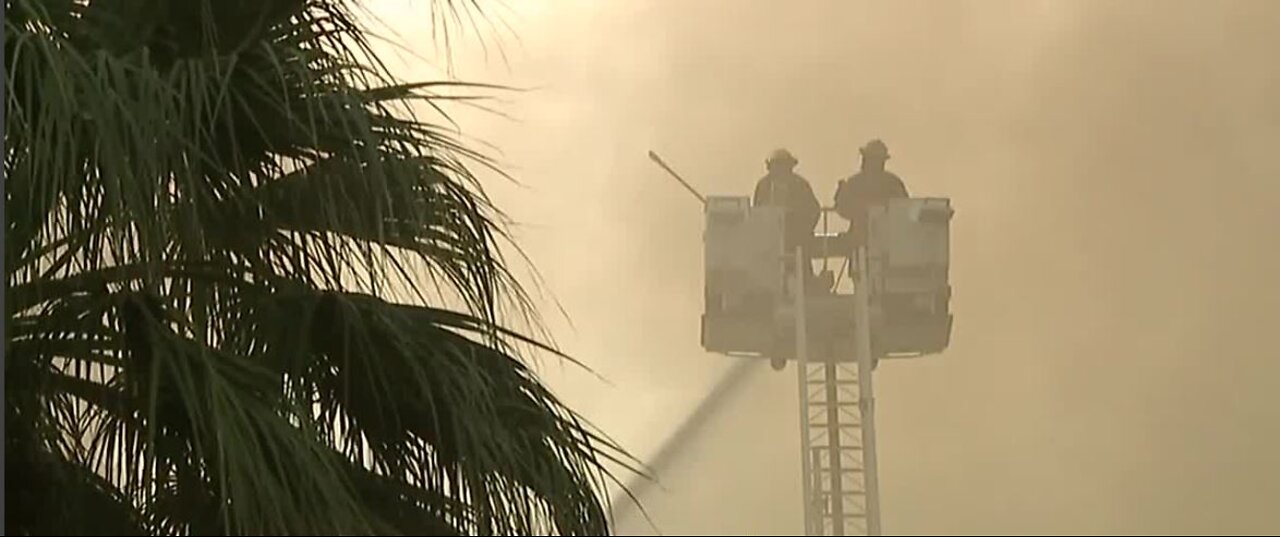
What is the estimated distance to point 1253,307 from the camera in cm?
145

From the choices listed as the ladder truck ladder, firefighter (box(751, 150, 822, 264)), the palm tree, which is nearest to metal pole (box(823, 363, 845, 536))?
the ladder truck ladder

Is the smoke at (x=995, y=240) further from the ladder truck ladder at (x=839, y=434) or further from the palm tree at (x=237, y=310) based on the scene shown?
the palm tree at (x=237, y=310)

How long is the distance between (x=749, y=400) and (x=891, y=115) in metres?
0.34

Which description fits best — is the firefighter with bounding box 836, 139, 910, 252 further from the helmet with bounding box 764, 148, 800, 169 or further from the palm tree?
the palm tree

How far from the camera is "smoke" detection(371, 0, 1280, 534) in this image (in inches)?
57.5

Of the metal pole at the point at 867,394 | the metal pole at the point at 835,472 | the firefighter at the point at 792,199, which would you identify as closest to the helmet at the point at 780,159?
the firefighter at the point at 792,199

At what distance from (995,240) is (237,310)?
2.58ft

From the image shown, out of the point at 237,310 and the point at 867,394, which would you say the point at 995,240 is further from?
the point at 237,310

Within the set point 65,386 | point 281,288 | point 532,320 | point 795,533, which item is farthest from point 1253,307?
point 65,386

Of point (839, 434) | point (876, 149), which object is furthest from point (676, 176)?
point (839, 434)

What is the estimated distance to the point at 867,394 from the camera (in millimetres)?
1500

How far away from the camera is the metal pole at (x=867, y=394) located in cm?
147

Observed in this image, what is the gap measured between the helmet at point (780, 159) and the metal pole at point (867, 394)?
0.12 meters

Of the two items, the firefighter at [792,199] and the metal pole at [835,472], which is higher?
the firefighter at [792,199]
